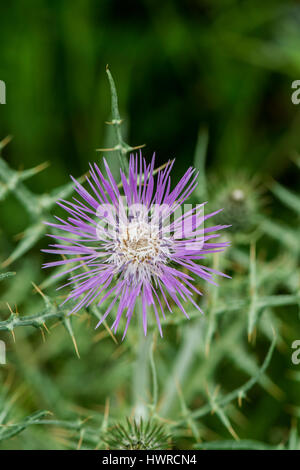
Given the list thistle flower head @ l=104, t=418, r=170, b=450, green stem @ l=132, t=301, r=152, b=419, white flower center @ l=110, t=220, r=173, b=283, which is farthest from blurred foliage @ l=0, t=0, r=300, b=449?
white flower center @ l=110, t=220, r=173, b=283

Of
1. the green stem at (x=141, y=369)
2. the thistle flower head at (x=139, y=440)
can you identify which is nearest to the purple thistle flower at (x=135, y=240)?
the green stem at (x=141, y=369)

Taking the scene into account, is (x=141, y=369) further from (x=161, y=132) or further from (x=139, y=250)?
(x=161, y=132)

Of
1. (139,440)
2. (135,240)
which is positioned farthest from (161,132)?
(139,440)

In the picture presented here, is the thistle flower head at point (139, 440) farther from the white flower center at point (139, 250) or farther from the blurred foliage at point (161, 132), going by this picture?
the blurred foliage at point (161, 132)

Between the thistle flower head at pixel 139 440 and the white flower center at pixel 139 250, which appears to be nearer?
the white flower center at pixel 139 250
